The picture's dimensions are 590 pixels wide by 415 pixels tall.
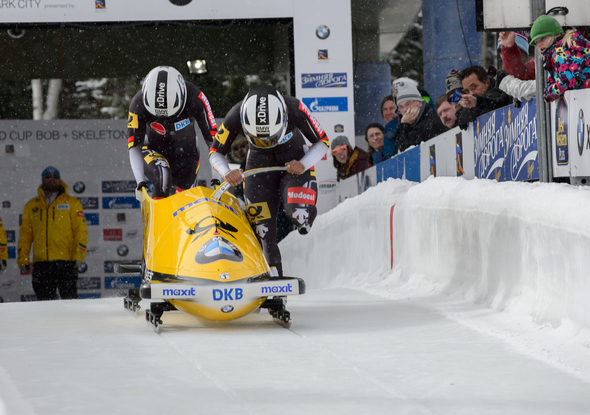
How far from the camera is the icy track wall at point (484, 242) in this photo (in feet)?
9.52

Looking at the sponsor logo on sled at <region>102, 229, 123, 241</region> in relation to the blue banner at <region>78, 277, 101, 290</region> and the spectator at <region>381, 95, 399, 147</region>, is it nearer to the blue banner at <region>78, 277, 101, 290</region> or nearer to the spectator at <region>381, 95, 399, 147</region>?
the blue banner at <region>78, 277, 101, 290</region>

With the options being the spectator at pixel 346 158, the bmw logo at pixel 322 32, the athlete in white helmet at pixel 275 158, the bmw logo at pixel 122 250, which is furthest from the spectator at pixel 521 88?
the bmw logo at pixel 122 250

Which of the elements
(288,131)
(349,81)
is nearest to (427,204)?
(288,131)

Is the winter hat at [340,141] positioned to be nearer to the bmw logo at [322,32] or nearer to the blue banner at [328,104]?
the blue banner at [328,104]

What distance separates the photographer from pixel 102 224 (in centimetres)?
973

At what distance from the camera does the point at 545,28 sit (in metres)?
3.64

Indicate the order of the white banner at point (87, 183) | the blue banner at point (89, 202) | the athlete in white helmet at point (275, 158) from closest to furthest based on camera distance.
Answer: the athlete in white helmet at point (275, 158) → the white banner at point (87, 183) → the blue banner at point (89, 202)

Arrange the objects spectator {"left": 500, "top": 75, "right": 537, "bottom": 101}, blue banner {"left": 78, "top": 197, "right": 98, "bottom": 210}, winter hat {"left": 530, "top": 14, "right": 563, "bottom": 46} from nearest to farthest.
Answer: winter hat {"left": 530, "top": 14, "right": 563, "bottom": 46}, spectator {"left": 500, "top": 75, "right": 537, "bottom": 101}, blue banner {"left": 78, "top": 197, "right": 98, "bottom": 210}

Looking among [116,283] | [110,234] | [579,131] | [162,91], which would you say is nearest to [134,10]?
[110,234]

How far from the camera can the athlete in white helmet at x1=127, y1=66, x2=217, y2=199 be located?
14.2 ft

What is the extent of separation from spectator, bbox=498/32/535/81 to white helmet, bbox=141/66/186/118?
6.58 feet

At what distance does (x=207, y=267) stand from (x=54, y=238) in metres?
5.34

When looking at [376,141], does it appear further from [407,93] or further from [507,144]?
[507,144]

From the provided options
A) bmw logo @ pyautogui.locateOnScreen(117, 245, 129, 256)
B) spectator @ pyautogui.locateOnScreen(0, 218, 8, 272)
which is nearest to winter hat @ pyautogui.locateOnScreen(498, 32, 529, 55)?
spectator @ pyautogui.locateOnScreen(0, 218, 8, 272)
